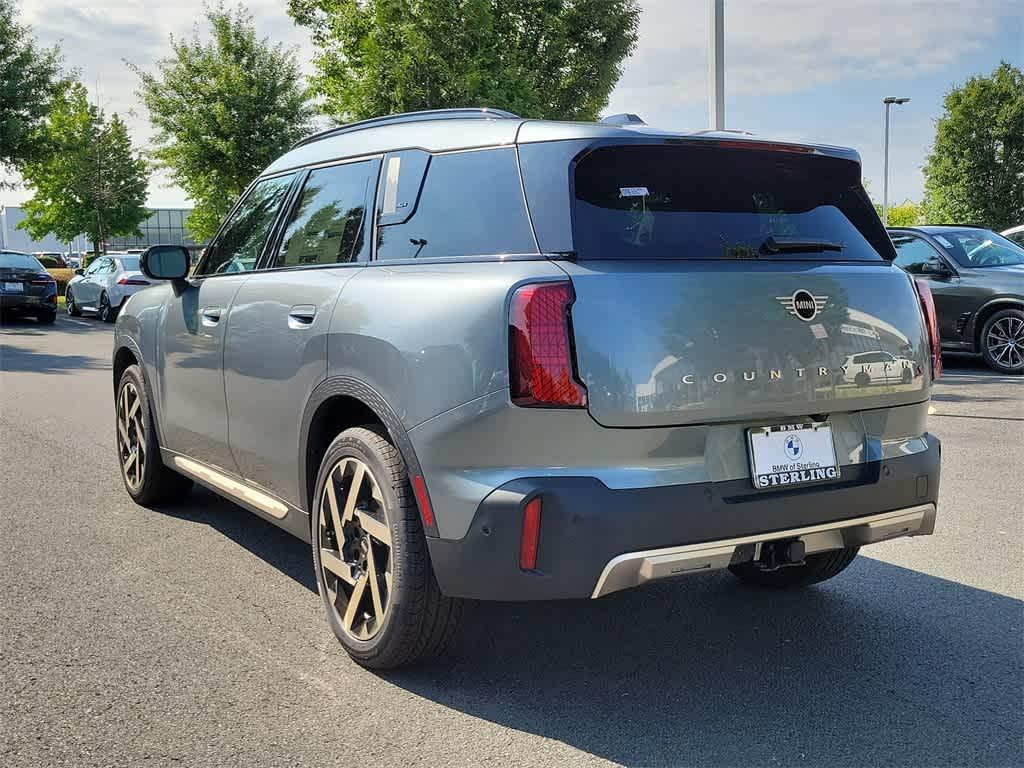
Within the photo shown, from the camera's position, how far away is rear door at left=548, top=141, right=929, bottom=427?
10.1 ft

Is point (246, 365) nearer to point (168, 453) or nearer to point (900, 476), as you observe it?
point (168, 453)

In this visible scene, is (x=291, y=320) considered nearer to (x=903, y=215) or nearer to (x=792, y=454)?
(x=792, y=454)

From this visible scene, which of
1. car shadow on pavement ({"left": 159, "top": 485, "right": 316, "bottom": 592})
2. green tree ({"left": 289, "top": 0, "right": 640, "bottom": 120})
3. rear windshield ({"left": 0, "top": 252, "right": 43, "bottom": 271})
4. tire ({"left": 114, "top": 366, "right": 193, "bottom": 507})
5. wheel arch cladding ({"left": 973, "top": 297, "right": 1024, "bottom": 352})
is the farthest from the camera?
rear windshield ({"left": 0, "top": 252, "right": 43, "bottom": 271})

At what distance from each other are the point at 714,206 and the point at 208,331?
8.34 ft

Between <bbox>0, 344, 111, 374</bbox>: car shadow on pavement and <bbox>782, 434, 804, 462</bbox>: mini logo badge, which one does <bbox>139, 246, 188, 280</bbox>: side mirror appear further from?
<bbox>0, 344, 111, 374</bbox>: car shadow on pavement

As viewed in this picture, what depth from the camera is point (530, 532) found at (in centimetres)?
305

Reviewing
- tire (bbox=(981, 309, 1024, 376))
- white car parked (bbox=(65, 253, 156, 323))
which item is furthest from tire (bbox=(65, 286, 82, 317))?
tire (bbox=(981, 309, 1024, 376))

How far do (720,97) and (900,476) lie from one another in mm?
8919

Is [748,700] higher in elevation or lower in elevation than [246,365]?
lower

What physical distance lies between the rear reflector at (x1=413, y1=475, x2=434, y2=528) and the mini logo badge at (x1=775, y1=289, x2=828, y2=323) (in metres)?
1.25

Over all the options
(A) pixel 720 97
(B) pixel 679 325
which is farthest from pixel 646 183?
(A) pixel 720 97

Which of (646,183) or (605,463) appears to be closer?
(605,463)

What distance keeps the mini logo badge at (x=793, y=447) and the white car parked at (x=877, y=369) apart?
0.92 feet

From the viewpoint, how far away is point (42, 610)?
4289 mm
